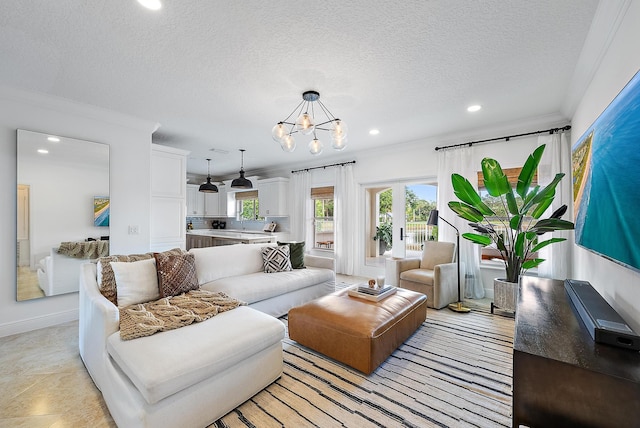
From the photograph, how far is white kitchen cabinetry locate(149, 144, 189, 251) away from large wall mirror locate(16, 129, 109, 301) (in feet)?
2.07

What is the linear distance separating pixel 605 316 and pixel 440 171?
3.35m

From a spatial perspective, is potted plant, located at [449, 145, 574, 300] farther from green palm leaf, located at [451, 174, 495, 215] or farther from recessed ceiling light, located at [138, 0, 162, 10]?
recessed ceiling light, located at [138, 0, 162, 10]

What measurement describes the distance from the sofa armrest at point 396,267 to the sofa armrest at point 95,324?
338cm

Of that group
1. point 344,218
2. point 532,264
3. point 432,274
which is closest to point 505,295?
point 532,264

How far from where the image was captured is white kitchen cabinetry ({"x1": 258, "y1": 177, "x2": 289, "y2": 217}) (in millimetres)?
6773

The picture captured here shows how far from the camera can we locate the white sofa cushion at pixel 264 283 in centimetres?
296

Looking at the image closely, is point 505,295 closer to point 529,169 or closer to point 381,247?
point 529,169

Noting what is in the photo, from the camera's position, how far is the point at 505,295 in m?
3.23

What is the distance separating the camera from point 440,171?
4.41 metres

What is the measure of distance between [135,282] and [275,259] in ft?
5.75

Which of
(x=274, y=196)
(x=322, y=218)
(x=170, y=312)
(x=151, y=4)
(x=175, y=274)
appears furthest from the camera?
(x=274, y=196)

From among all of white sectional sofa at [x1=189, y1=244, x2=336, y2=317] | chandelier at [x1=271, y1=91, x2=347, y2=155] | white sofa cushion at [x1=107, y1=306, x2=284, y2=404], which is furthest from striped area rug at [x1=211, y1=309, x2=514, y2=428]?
chandelier at [x1=271, y1=91, x2=347, y2=155]

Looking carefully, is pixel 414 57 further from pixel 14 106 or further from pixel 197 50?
pixel 14 106

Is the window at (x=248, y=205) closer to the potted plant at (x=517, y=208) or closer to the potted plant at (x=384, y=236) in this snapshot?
the potted plant at (x=384, y=236)
